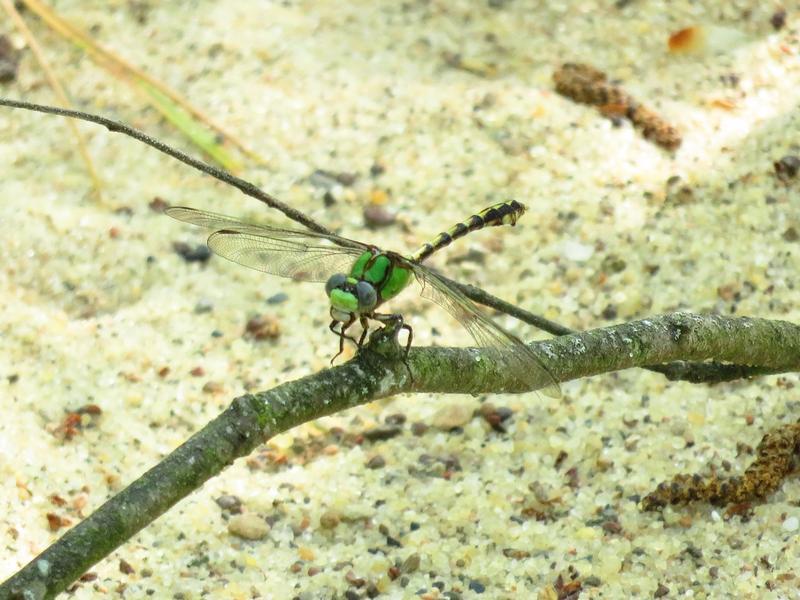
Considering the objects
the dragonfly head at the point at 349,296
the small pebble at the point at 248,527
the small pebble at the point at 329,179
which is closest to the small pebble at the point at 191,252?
the small pebble at the point at 329,179

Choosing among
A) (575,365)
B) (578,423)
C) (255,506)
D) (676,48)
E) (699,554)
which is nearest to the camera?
(575,365)

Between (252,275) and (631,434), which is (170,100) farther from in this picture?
(631,434)

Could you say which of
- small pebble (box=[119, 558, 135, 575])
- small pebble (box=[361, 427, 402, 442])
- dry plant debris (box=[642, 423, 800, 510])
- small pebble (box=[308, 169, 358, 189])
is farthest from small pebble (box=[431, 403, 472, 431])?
small pebble (box=[308, 169, 358, 189])

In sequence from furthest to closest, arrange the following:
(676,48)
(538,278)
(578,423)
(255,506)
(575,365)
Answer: (676,48) → (538,278) → (578,423) → (255,506) → (575,365)

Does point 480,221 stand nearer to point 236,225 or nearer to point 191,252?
point 236,225

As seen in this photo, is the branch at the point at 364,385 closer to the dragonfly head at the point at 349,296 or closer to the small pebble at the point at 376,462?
the dragonfly head at the point at 349,296

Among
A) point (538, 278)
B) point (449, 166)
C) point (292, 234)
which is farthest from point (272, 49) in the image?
point (292, 234)
